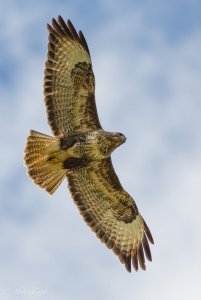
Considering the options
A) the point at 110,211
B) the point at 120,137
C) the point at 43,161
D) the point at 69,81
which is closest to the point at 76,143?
the point at 43,161

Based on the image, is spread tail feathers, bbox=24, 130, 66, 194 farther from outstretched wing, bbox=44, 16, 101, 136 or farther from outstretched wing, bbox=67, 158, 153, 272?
outstretched wing, bbox=67, 158, 153, 272

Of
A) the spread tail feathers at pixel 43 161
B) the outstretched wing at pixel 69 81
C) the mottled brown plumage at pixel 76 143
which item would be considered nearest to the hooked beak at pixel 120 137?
the mottled brown plumage at pixel 76 143

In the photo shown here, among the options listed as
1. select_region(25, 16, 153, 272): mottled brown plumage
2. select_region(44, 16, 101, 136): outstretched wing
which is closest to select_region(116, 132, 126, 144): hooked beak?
select_region(25, 16, 153, 272): mottled brown plumage

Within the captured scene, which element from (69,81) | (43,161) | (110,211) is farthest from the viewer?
(110,211)

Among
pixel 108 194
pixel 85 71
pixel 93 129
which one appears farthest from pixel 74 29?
pixel 108 194

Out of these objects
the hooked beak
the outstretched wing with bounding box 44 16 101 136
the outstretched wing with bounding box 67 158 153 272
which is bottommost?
the outstretched wing with bounding box 67 158 153 272

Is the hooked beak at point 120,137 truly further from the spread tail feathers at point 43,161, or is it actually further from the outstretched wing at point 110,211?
the spread tail feathers at point 43,161

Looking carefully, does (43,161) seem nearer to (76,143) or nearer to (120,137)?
(76,143)
